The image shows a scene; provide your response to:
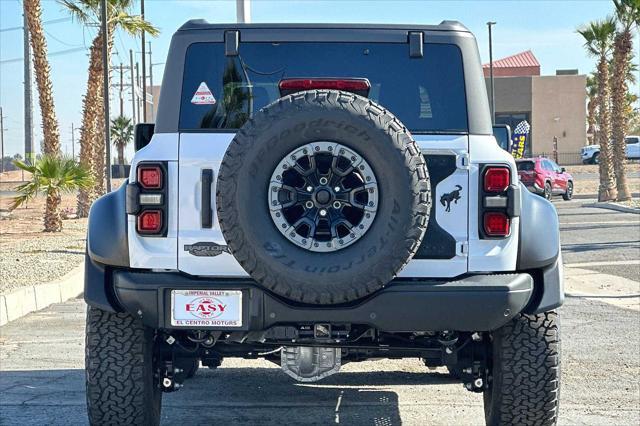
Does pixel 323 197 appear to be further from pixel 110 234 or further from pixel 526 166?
pixel 526 166

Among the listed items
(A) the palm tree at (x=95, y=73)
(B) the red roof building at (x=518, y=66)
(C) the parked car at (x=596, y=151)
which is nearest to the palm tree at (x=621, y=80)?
(A) the palm tree at (x=95, y=73)

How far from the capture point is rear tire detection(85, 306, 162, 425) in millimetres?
5059

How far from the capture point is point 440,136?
5.01m

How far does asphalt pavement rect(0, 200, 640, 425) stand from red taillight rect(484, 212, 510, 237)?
5.84ft

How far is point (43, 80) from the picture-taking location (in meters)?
26.0

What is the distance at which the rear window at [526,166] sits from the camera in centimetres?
3591

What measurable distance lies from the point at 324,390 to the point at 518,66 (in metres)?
74.2

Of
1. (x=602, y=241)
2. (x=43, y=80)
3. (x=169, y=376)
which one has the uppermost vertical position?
(x=43, y=80)

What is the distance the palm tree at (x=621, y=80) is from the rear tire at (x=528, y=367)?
102ft

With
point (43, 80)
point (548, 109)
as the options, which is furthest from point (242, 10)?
point (548, 109)

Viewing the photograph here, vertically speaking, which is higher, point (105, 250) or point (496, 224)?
point (496, 224)

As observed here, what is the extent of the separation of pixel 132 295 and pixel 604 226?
21.9 m

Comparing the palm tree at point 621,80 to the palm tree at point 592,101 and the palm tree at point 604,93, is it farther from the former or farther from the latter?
the palm tree at point 592,101

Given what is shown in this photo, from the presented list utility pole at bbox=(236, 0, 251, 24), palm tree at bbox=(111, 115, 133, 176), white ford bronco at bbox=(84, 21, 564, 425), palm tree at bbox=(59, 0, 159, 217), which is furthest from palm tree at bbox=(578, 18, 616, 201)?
palm tree at bbox=(111, 115, 133, 176)
